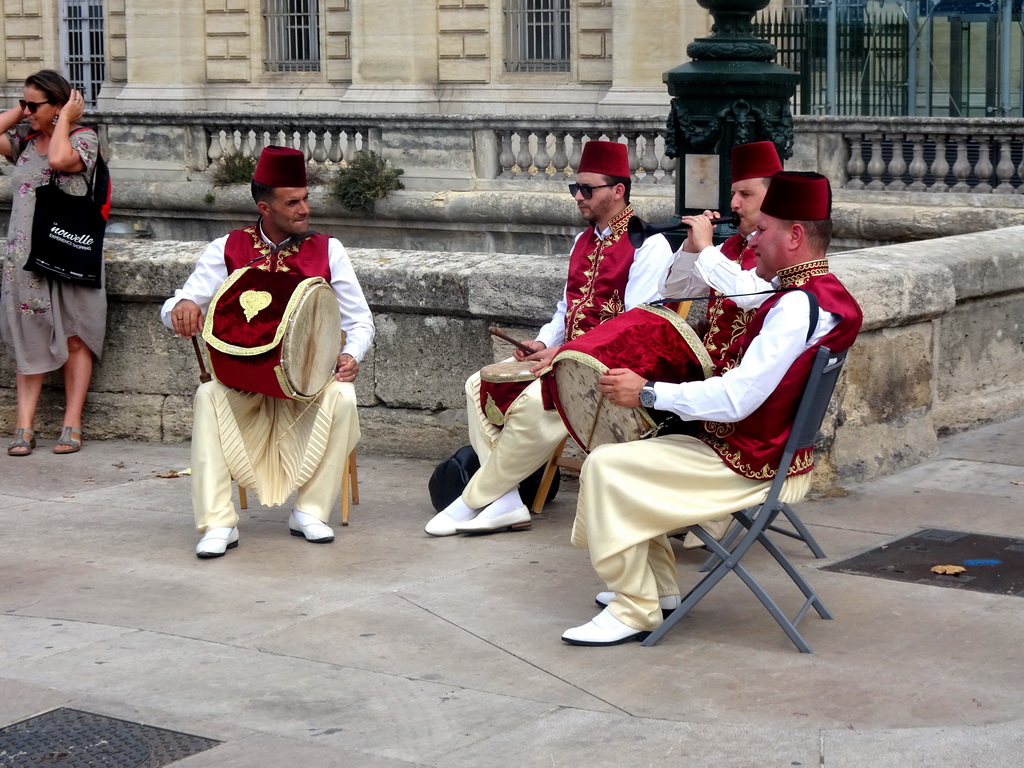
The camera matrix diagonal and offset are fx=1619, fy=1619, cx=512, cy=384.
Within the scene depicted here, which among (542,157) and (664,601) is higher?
(542,157)

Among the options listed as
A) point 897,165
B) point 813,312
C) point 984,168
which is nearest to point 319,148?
point 897,165

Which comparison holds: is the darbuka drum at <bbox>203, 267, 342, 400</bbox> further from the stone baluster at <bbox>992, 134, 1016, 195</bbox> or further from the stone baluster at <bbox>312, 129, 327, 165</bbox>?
the stone baluster at <bbox>312, 129, 327, 165</bbox>

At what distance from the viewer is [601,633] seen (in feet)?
16.6

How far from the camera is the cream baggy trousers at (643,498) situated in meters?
4.95

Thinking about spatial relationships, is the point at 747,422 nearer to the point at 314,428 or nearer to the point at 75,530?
the point at 314,428

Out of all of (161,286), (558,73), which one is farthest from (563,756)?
(558,73)

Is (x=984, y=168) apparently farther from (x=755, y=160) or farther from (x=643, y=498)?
(x=643, y=498)

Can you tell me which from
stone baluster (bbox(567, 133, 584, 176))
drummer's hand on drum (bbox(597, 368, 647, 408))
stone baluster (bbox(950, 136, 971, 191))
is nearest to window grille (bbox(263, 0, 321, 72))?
stone baluster (bbox(567, 133, 584, 176))

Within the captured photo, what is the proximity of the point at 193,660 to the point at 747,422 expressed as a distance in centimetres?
186

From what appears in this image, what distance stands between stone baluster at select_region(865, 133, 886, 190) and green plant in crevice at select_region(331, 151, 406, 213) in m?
5.92

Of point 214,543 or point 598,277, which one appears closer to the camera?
point 214,543

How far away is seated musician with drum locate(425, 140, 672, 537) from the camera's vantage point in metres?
6.32

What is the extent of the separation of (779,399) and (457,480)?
85.4 inches

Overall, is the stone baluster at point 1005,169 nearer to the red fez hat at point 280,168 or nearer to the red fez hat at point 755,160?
the red fez hat at point 755,160
